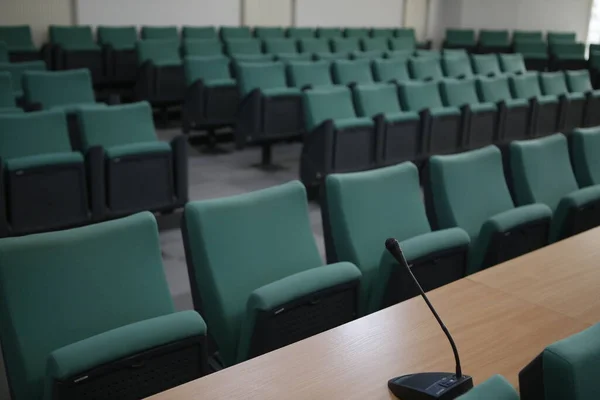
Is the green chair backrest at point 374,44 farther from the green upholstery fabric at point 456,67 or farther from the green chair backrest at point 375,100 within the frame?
the green chair backrest at point 375,100

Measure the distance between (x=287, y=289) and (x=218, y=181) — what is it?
3656mm

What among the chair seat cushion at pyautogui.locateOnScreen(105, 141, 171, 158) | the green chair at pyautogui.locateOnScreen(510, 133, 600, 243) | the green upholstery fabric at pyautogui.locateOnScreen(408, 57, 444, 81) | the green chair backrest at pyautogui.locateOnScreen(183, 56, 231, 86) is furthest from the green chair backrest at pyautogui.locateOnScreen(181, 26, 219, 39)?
the green chair at pyautogui.locateOnScreen(510, 133, 600, 243)

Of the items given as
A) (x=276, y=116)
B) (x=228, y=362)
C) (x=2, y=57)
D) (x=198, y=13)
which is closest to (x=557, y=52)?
(x=198, y=13)

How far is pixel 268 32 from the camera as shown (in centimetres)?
968

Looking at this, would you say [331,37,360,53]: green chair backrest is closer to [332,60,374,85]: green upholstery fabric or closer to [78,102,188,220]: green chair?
[332,60,374,85]: green upholstery fabric

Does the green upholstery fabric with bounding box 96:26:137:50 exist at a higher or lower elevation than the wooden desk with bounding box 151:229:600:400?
higher

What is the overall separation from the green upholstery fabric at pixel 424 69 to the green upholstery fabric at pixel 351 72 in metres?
0.81

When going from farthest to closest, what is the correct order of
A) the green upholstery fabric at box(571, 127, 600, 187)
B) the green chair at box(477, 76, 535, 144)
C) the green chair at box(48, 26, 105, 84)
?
the green chair at box(48, 26, 105, 84) → the green chair at box(477, 76, 535, 144) → the green upholstery fabric at box(571, 127, 600, 187)

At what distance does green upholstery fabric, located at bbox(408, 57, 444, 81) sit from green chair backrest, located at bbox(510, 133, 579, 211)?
3991 mm

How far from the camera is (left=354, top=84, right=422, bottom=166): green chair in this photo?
5008 mm

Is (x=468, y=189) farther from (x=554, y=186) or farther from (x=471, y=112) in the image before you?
(x=471, y=112)

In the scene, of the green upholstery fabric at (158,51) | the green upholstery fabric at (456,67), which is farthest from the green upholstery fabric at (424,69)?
the green upholstery fabric at (158,51)

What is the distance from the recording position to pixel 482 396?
1023 millimetres

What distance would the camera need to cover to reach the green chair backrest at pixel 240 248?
210 centimetres
